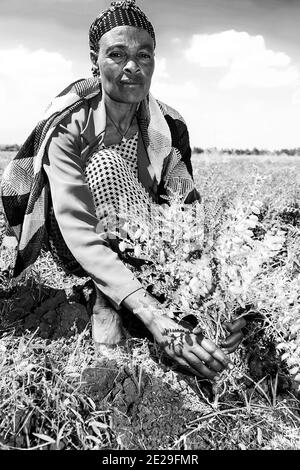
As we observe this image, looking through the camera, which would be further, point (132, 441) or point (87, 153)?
point (87, 153)

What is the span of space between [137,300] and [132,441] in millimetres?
484

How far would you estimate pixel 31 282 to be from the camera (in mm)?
2496

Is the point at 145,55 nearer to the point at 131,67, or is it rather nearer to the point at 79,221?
the point at 131,67

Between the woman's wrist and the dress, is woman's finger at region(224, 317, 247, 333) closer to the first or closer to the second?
the woman's wrist

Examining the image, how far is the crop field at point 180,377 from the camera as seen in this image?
155cm

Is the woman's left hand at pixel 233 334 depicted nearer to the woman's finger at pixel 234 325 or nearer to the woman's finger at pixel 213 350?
the woman's finger at pixel 234 325

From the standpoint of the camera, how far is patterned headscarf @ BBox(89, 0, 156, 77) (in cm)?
196

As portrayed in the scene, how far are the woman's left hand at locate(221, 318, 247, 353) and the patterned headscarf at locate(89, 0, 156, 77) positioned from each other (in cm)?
128

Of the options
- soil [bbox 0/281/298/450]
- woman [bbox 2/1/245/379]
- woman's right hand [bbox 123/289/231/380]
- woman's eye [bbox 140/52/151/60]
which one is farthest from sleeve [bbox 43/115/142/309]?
woman's eye [bbox 140/52/151/60]

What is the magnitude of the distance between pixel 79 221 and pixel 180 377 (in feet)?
2.42

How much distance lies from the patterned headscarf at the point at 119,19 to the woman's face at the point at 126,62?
0.03 metres
